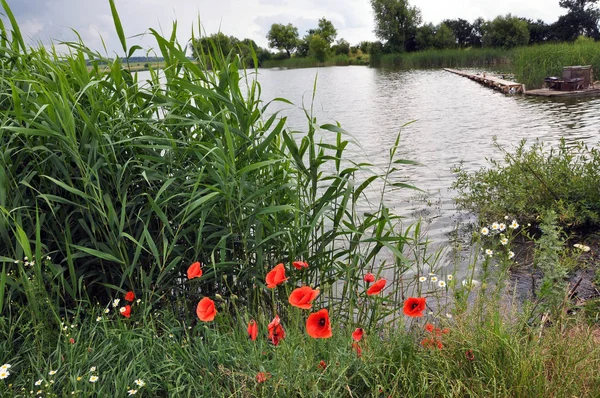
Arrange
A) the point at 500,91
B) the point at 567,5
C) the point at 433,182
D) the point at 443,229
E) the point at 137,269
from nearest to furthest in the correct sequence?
the point at 137,269, the point at 443,229, the point at 433,182, the point at 500,91, the point at 567,5

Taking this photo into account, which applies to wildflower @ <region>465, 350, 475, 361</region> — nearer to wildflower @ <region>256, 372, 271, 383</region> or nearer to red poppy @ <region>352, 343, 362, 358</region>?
red poppy @ <region>352, 343, 362, 358</region>

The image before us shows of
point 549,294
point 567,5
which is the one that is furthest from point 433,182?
point 567,5

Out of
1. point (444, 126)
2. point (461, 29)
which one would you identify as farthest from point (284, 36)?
point (444, 126)

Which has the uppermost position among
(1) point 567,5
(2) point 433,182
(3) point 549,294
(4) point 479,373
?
(1) point 567,5

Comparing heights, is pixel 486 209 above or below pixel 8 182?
below

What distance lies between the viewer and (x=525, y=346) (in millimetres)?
2166

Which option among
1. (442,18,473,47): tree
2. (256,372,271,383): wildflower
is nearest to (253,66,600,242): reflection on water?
(256,372,271,383): wildflower

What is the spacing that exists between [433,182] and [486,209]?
9.42 ft

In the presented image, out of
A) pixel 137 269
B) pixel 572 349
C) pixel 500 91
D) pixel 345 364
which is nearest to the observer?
pixel 345 364

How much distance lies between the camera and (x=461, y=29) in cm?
7456

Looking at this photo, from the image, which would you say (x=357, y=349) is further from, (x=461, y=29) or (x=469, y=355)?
(x=461, y=29)

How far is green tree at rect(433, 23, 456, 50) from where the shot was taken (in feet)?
231

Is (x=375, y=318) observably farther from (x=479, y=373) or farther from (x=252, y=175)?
(x=252, y=175)

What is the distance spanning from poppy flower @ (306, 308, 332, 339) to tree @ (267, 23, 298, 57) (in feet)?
340
